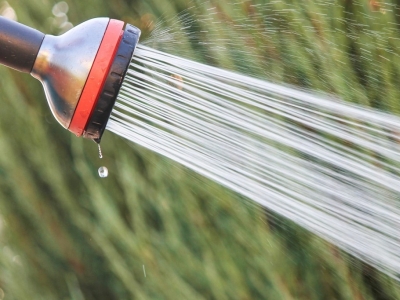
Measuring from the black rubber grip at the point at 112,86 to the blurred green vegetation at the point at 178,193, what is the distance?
0.22m

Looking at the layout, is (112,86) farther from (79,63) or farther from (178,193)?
(178,193)

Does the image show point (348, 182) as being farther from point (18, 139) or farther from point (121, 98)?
point (18, 139)

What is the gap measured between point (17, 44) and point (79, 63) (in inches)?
2.5

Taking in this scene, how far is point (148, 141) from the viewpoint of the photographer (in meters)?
0.71

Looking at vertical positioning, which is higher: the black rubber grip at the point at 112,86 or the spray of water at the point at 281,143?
the black rubber grip at the point at 112,86

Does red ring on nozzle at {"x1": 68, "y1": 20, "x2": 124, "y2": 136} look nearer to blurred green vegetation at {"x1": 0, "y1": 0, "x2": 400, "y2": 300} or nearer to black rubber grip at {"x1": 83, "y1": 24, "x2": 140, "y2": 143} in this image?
black rubber grip at {"x1": 83, "y1": 24, "x2": 140, "y2": 143}

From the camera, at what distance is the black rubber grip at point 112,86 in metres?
0.56

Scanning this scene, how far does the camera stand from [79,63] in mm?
561

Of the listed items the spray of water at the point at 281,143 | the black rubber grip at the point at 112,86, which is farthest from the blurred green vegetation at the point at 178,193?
the black rubber grip at the point at 112,86

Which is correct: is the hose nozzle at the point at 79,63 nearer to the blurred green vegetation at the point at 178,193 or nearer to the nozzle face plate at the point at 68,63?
the nozzle face plate at the point at 68,63

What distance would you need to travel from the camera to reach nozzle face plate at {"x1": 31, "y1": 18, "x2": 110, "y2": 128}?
22.1 inches

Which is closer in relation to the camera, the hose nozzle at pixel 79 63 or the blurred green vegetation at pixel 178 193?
the hose nozzle at pixel 79 63

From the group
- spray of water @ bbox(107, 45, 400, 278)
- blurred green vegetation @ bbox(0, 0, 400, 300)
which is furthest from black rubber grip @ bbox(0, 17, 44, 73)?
blurred green vegetation @ bbox(0, 0, 400, 300)

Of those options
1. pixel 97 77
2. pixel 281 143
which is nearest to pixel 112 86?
pixel 97 77
